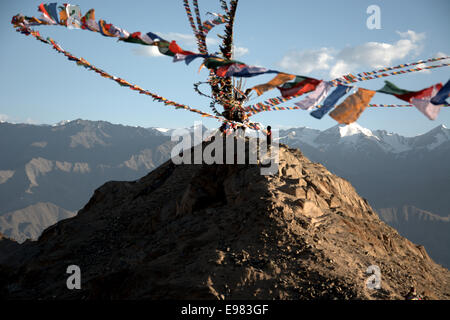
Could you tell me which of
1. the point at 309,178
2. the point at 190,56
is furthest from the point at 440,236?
the point at 190,56

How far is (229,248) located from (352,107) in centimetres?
527

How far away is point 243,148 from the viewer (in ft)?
48.6

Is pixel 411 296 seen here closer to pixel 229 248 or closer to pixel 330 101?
pixel 229 248

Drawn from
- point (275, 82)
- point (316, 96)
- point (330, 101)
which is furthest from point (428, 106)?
point (275, 82)

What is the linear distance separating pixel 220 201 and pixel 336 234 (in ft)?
15.7

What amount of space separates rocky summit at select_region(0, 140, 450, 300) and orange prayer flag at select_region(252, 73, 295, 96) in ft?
14.1

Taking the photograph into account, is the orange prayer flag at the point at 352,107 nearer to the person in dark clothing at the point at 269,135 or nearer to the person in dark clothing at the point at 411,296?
A: the person in dark clothing at the point at 411,296

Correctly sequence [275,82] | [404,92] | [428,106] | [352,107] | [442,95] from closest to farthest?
1. [442,95]
2. [428,106]
3. [404,92]
4. [352,107]
5. [275,82]

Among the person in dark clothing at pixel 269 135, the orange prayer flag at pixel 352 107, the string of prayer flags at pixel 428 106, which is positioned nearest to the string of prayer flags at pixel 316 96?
the orange prayer flag at pixel 352 107

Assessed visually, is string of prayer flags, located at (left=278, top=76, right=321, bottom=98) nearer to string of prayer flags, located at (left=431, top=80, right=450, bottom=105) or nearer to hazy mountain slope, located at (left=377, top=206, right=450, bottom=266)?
string of prayer flags, located at (left=431, top=80, right=450, bottom=105)

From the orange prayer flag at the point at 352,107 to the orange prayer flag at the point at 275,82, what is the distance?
4.60 feet

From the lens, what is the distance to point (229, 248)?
9492mm

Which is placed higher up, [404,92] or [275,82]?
[275,82]

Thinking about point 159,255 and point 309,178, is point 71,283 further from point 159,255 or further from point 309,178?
point 309,178
